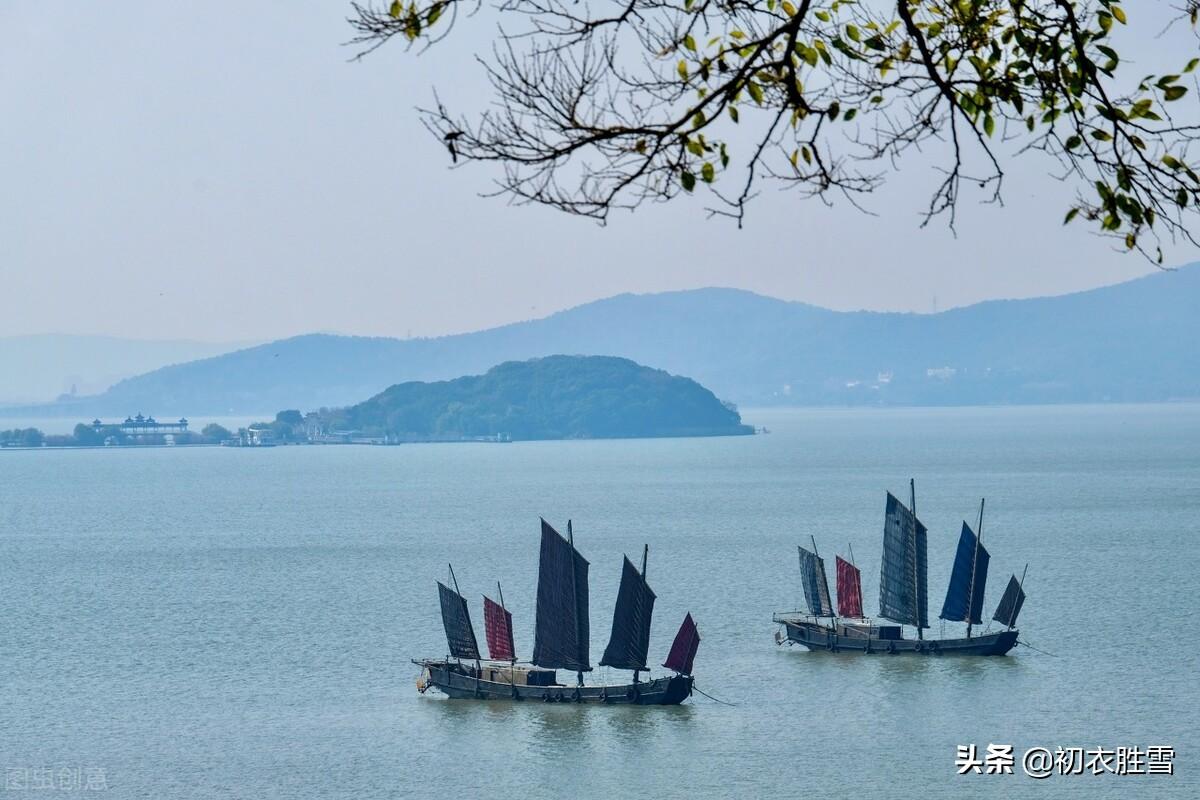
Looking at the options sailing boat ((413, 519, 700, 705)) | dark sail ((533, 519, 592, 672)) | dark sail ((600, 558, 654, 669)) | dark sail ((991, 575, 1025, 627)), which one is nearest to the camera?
sailing boat ((413, 519, 700, 705))

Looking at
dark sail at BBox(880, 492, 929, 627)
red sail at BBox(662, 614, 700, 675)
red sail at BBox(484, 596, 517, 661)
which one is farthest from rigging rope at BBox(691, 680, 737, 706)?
dark sail at BBox(880, 492, 929, 627)

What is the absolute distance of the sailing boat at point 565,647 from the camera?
41531 millimetres

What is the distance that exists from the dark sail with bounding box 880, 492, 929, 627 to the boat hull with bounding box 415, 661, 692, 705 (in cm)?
1101

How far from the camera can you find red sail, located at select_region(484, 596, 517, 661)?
4406 centimetres

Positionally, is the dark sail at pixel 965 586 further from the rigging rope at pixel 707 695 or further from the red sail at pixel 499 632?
the red sail at pixel 499 632

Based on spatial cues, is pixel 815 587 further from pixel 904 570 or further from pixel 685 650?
pixel 685 650

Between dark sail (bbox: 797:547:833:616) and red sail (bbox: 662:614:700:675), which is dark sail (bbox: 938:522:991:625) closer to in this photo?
dark sail (bbox: 797:547:833:616)

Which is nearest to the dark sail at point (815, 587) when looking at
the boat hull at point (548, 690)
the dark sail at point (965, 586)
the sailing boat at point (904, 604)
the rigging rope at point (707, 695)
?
the sailing boat at point (904, 604)

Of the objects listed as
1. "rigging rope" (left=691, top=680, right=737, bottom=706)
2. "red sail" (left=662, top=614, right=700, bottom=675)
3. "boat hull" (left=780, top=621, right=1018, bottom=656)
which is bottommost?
"rigging rope" (left=691, top=680, right=737, bottom=706)

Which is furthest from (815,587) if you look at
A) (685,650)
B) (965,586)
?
(685,650)

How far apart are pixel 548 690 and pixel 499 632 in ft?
10.2

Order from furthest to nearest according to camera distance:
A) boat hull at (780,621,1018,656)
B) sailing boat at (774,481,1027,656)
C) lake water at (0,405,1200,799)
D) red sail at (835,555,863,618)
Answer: red sail at (835,555,863,618) → sailing boat at (774,481,1027,656) → boat hull at (780,621,1018,656) → lake water at (0,405,1200,799)

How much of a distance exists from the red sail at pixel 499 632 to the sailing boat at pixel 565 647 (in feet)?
1.16

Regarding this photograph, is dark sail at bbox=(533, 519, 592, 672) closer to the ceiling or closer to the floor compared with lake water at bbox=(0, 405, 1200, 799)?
closer to the ceiling
